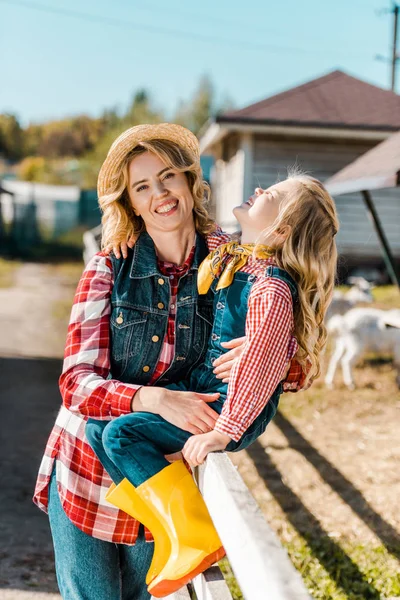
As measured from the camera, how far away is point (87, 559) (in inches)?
77.2

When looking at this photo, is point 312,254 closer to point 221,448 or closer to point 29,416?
point 221,448

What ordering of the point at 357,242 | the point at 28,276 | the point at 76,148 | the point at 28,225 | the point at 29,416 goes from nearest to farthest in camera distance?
the point at 29,416, the point at 357,242, the point at 28,276, the point at 28,225, the point at 76,148

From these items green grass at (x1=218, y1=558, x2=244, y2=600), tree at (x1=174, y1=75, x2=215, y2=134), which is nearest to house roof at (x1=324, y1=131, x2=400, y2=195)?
green grass at (x1=218, y1=558, x2=244, y2=600)

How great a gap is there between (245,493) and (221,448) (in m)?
0.30

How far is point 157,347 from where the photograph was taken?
6.36 feet

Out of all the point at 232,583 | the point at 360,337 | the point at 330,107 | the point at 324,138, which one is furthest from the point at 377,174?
the point at 330,107

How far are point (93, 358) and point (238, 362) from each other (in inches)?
17.2

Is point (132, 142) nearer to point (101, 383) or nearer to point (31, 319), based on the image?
point (101, 383)

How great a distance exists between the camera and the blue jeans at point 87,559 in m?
1.96

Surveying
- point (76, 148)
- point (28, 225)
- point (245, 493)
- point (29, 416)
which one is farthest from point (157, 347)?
point (76, 148)

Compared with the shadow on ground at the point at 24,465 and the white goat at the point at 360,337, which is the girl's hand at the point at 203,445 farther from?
the white goat at the point at 360,337

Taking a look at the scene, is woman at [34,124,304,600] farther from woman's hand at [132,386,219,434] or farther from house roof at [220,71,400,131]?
house roof at [220,71,400,131]

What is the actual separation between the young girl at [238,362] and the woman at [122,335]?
0.07 metres

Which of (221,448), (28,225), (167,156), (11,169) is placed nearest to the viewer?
(221,448)
